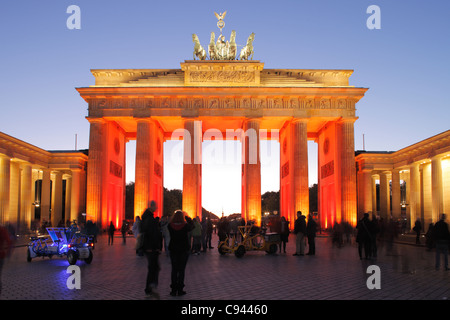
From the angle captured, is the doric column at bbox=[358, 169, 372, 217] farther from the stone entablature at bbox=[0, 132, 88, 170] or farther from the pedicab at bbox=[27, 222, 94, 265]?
the pedicab at bbox=[27, 222, 94, 265]

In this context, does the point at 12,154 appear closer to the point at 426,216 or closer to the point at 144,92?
the point at 144,92

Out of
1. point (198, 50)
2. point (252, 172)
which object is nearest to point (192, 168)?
point (252, 172)

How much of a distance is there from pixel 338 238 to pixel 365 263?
26.8ft

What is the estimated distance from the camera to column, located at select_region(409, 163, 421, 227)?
132 feet

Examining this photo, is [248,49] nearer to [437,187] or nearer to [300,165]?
[300,165]

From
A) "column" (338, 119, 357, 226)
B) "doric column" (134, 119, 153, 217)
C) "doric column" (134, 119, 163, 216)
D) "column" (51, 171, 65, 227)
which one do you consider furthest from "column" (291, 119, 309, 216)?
"column" (51, 171, 65, 227)

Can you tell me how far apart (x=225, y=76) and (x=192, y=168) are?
9.80m

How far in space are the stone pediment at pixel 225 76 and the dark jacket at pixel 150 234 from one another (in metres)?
32.9

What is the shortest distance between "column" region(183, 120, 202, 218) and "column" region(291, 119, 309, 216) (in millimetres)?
9408

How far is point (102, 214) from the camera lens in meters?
40.0

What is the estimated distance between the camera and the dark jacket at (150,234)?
9195 mm

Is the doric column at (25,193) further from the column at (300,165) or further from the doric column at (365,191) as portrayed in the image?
the doric column at (365,191)

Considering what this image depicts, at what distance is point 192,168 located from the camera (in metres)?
40.3
